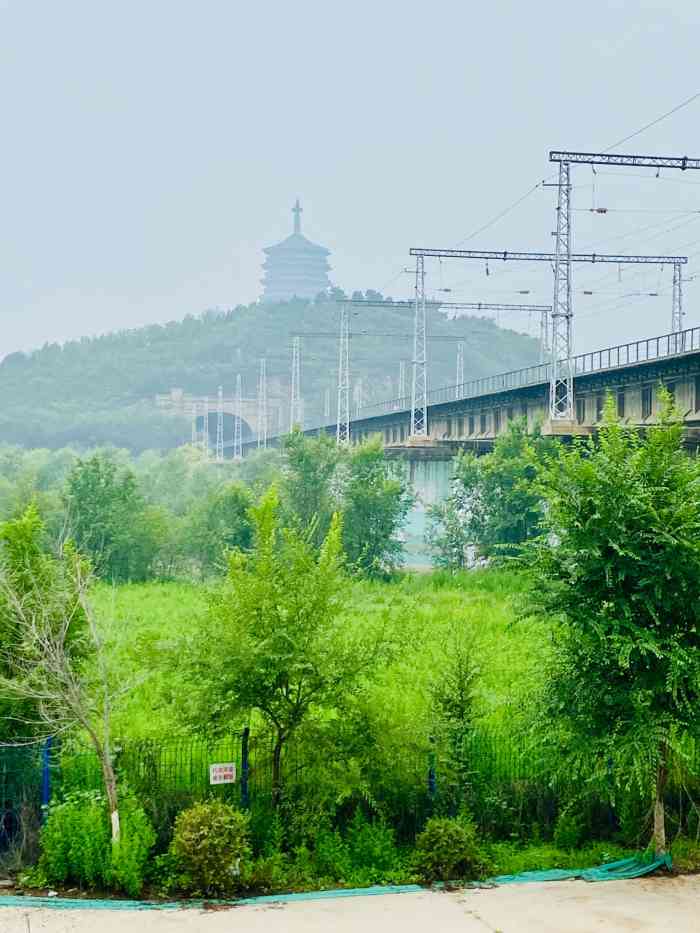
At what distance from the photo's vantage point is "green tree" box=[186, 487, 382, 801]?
1747 cm

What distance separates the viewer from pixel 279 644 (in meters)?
17.5

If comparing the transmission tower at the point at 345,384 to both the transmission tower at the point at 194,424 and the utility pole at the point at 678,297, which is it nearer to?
the utility pole at the point at 678,297

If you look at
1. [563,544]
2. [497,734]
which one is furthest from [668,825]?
[563,544]

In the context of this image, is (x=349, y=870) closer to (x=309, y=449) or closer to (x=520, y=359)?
(x=309, y=449)

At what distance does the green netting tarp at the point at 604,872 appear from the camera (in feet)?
55.3

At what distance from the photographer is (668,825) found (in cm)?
1870

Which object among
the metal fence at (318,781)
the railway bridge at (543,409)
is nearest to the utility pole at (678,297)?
the railway bridge at (543,409)

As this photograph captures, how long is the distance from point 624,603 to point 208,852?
6880 millimetres

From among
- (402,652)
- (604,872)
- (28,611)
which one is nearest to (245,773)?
(402,652)

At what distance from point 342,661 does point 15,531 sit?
5874 millimetres

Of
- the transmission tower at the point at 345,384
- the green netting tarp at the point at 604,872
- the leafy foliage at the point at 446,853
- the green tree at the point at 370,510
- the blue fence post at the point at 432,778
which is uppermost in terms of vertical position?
the transmission tower at the point at 345,384

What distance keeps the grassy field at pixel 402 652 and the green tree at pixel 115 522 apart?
9.19m

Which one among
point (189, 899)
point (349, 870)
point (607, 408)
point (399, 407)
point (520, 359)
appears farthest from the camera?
point (520, 359)

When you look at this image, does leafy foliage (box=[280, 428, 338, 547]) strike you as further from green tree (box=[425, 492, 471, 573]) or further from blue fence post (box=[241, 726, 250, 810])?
blue fence post (box=[241, 726, 250, 810])
